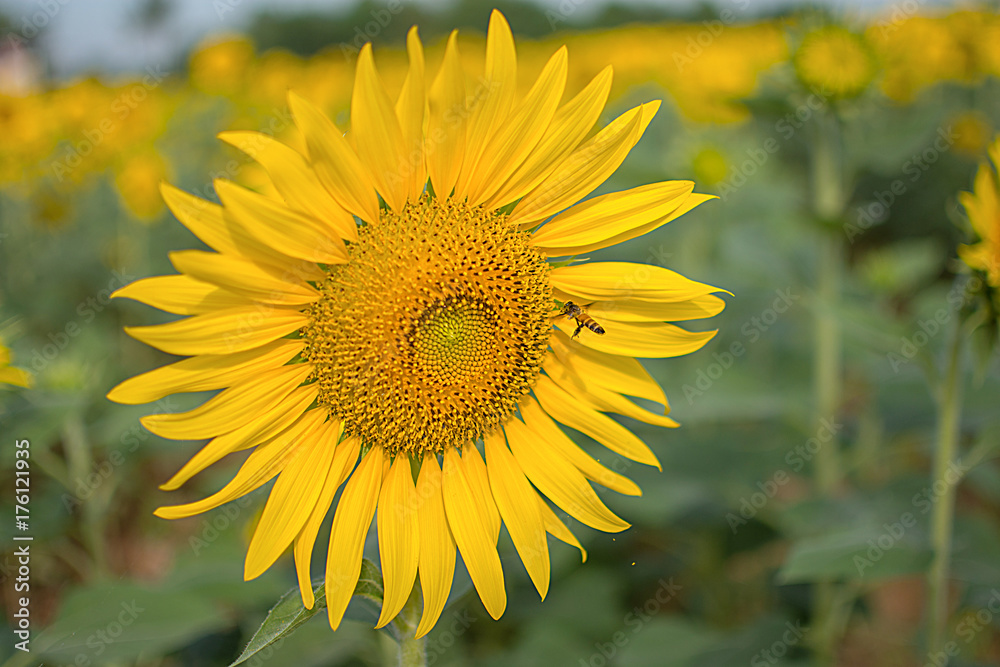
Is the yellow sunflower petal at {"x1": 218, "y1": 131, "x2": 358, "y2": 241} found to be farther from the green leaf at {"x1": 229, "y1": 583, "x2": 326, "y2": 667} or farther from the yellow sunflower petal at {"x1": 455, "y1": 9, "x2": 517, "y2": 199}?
the green leaf at {"x1": 229, "y1": 583, "x2": 326, "y2": 667}

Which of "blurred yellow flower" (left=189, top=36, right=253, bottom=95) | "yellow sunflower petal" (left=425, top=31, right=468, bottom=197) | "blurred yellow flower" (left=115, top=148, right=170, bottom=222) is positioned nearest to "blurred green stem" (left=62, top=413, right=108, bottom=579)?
"yellow sunflower petal" (left=425, top=31, right=468, bottom=197)

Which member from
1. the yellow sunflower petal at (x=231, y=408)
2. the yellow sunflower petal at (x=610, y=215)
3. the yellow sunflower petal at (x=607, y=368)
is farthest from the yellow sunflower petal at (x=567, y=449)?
the yellow sunflower petal at (x=231, y=408)

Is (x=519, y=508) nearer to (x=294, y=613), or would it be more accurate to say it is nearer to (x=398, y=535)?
(x=398, y=535)

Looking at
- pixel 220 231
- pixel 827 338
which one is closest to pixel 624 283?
pixel 220 231

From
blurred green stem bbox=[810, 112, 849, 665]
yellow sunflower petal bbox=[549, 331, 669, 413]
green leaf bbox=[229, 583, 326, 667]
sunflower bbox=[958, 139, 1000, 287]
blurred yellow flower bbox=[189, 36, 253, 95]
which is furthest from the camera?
blurred yellow flower bbox=[189, 36, 253, 95]

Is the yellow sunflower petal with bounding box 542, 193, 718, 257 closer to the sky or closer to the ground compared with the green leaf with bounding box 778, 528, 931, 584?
closer to the sky

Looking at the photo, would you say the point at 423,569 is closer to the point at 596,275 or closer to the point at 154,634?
the point at 596,275
